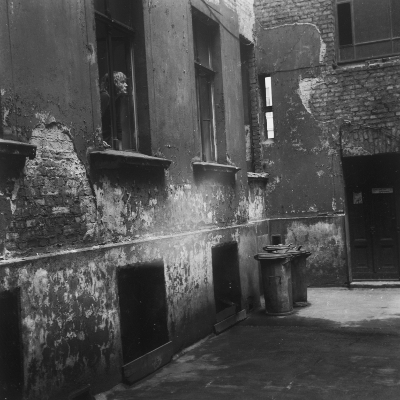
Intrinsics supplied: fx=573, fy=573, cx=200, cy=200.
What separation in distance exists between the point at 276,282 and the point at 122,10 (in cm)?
479

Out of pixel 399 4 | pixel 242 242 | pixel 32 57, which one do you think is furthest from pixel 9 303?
pixel 399 4

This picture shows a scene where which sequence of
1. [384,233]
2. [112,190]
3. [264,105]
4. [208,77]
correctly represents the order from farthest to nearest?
[264,105] < [384,233] < [208,77] < [112,190]

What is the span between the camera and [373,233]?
466 inches

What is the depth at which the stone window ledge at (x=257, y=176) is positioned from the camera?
36.6 ft

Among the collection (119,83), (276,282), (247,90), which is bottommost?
(276,282)

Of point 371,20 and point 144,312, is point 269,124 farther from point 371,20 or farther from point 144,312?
point 144,312

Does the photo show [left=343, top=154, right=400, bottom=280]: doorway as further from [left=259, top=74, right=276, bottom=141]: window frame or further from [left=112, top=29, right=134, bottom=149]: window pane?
[left=112, top=29, right=134, bottom=149]: window pane

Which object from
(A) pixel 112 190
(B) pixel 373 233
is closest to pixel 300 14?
(B) pixel 373 233

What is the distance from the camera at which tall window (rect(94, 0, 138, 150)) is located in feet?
20.3

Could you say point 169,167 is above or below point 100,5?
below

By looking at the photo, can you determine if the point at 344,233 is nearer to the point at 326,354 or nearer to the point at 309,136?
the point at 309,136

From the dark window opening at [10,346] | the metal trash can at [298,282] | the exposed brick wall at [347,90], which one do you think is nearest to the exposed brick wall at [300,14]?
the exposed brick wall at [347,90]

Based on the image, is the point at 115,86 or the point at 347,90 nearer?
the point at 115,86

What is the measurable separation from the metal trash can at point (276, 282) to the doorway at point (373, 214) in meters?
3.34
